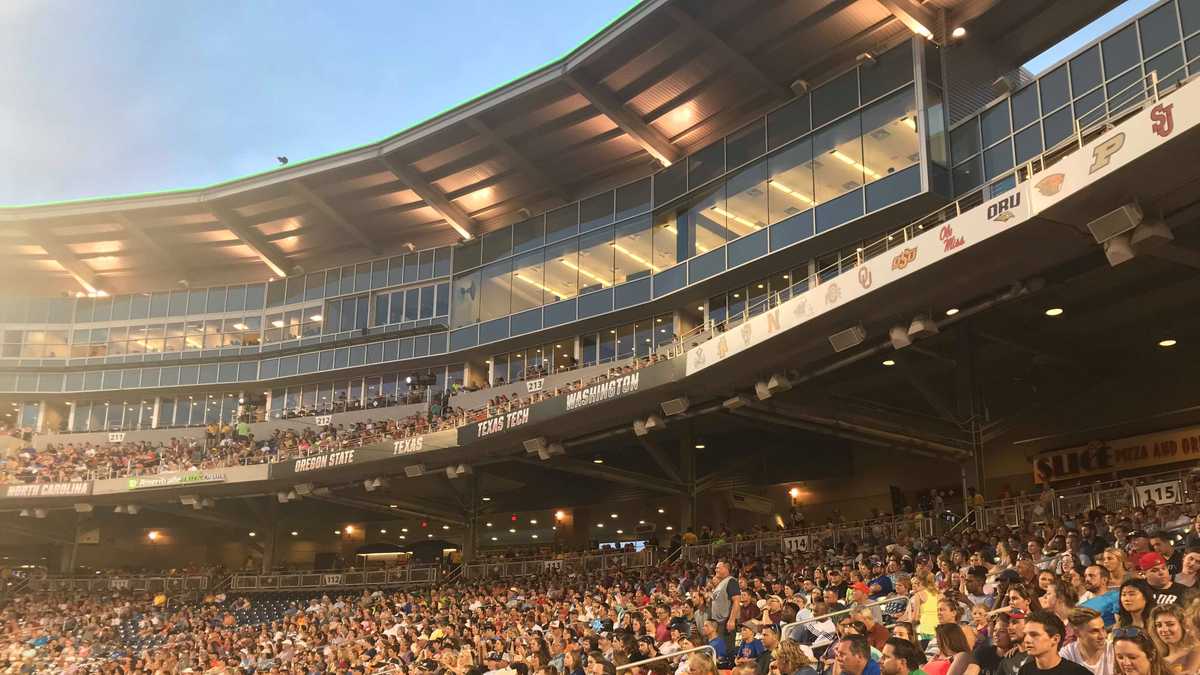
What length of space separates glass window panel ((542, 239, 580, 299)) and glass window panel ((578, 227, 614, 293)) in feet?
0.87

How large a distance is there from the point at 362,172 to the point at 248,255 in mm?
10586

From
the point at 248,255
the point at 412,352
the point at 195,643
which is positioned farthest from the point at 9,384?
the point at 195,643

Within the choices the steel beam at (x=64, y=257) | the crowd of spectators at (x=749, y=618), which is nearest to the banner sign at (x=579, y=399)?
the crowd of spectators at (x=749, y=618)

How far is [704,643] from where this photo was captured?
10.8 metres

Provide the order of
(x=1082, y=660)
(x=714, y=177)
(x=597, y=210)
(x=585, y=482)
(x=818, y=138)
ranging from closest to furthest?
(x=1082, y=660) → (x=818, y=138) → (x=714, y=177) → (x=597, y=210) → (x=585, y=482)

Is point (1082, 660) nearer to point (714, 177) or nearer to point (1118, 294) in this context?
point (1118, 294)

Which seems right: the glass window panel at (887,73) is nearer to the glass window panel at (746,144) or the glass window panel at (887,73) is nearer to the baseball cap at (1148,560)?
the glass window panel at (746,144)

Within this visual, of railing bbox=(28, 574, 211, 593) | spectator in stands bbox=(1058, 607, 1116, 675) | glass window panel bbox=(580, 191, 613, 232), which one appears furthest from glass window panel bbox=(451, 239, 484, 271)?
spectator in stands bbox=(1058, 607, 1116, 675)

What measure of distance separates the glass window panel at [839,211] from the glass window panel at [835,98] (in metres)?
2.32

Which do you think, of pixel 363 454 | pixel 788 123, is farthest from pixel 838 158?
pixel 363 454

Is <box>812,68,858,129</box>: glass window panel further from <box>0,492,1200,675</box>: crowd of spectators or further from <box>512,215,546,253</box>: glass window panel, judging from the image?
<box>512,215,546,253</box>: glass window panel

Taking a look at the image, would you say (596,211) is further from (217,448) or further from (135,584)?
(135,584)

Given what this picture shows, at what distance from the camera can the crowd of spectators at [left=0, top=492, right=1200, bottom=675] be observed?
684 cm

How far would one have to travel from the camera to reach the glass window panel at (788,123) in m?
26.7
